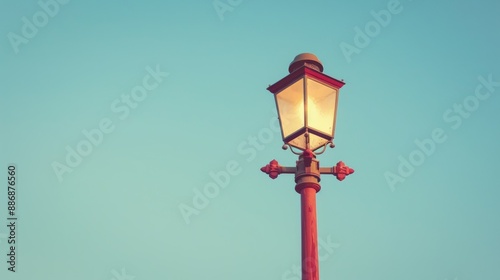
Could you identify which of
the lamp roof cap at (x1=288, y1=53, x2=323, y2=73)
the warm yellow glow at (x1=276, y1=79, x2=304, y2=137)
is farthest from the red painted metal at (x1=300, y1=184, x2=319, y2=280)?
the lamp roof cap at (x1=288, y1=53, x2=323, y2=73)

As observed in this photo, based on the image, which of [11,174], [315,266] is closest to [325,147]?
[315,266]

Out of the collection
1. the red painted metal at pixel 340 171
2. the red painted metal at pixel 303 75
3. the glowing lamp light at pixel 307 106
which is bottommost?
the red painted metal at pixel 340 171

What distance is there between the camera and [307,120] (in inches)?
230

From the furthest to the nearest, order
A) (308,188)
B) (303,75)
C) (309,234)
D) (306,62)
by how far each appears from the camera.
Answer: (306,62) → (303,75) → (308,188) → (309,234)

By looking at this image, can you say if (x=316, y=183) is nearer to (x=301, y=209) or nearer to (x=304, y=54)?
(x=301, y=209)

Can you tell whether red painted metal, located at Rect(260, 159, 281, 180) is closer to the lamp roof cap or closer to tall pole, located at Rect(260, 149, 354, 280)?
tall pole, located at Rect(260, 149, 354, 280)

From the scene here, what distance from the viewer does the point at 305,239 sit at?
5.46 meters

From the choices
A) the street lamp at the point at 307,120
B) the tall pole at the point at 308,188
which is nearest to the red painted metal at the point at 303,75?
the street lamp at the point at 307,120

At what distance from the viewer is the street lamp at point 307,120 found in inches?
231

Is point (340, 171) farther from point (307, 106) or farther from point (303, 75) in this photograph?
point (303, 75)

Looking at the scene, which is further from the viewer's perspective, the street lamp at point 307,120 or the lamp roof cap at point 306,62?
the lamp roof cap at point 306,62

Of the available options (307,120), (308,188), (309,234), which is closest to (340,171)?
(308,188)

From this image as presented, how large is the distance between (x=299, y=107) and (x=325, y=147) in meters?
0.45

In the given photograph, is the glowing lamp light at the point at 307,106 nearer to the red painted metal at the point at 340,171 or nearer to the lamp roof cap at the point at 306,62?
the lamp roof cap at the point at 306,62
